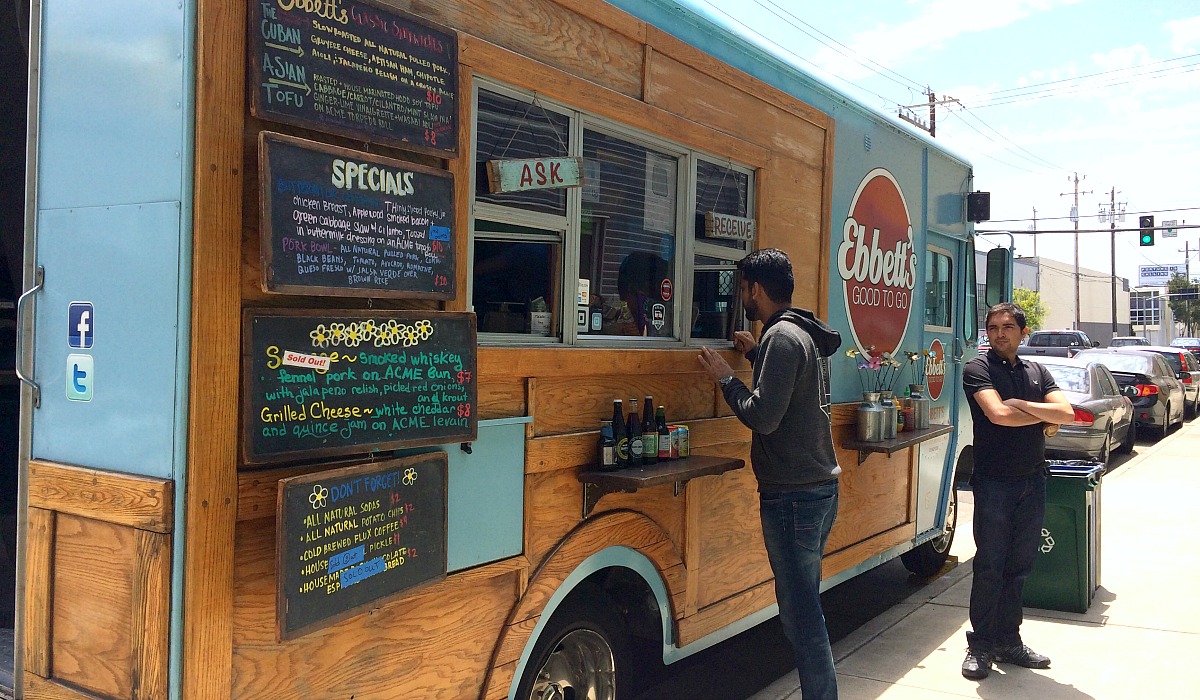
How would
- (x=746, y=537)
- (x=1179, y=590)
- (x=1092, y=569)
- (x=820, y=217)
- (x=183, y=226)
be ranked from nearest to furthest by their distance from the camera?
(x=183, y=226) → (x=746, y=537) → (x=820, y=217) → (x=1092, y=569) → (x=1179, y=590)

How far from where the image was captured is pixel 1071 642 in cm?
536

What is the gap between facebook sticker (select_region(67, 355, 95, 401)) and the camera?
2.39 metres

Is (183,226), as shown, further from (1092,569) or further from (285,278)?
(1092,569)

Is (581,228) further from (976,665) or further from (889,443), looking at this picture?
(976,665)

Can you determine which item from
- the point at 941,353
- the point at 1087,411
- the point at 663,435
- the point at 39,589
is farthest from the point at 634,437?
the point at 1087,411

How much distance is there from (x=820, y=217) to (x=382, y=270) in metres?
3.12

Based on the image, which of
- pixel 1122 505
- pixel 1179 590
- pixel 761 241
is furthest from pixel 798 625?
pixel 1122 505

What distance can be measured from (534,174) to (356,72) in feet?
Answer: 2.55

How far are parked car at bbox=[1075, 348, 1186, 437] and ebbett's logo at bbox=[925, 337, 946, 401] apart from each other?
1074 centimetres

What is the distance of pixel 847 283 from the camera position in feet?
17.4

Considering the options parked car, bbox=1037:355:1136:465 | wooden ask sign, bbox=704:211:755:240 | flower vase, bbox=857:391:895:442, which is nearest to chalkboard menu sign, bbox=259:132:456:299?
wooden ask sign, bbox=704:211:755:240

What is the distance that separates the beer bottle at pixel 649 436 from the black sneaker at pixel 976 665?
7.78ft

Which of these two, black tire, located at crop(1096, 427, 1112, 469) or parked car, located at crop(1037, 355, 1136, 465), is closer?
parked car, located at crop(1037, 355, 1136, 465)

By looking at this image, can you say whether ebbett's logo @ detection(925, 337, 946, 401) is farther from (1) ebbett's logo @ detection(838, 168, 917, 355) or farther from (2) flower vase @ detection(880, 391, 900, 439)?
(2) flower vase @ detection(880, 391, 900, 439)
